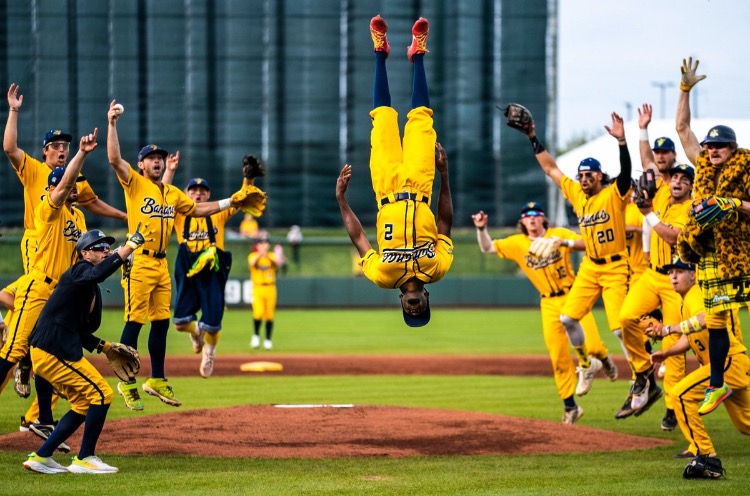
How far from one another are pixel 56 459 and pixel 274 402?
4.58 m

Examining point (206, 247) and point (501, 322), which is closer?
point (206, 247)

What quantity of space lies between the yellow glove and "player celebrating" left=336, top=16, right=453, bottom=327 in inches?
131

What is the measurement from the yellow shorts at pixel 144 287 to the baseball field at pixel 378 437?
123 centimetres

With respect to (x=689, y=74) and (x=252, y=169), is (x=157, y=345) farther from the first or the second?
(x=689, y=74)

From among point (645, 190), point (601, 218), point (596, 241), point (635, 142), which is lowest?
point (596, 241)

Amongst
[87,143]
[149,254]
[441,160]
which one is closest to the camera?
[87,143]

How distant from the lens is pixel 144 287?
1013cm

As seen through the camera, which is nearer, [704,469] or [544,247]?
[704,469]

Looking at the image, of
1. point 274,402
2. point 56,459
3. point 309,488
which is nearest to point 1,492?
point 56,459

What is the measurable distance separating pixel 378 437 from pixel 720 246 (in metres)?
3.97

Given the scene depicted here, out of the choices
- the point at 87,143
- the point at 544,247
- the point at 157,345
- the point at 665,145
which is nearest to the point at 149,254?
the point at 157,345

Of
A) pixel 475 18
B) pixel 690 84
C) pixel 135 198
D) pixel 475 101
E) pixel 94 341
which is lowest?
pixel 94 341

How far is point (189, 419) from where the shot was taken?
37.4 feet

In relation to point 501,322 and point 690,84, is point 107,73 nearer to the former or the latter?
point 501,322
